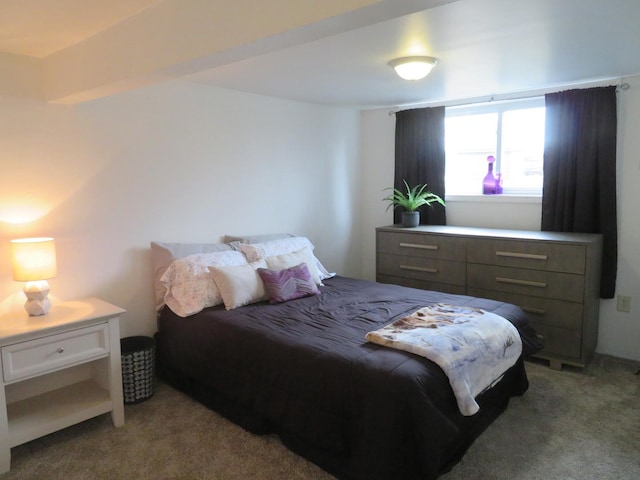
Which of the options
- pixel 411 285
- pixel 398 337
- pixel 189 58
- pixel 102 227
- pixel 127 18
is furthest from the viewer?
pixel 411 285

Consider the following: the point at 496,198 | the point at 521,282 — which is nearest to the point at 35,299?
the point at 521,282

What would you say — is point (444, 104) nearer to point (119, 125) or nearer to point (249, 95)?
point (249, 95)

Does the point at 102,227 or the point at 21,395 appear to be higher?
the point at 102,227

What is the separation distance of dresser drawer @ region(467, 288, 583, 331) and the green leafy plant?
112 cm

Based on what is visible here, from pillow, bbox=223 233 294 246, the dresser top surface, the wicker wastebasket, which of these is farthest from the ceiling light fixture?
the wicker wastebasket

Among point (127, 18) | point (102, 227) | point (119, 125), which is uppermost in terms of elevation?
point (127, 18)

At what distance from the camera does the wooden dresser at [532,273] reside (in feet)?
10.5

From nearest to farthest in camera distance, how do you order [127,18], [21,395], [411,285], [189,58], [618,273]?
[189,58], [127,18], [21,395], [618,273], [411,285]

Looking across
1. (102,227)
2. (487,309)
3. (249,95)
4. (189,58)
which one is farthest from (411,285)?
(189,58)

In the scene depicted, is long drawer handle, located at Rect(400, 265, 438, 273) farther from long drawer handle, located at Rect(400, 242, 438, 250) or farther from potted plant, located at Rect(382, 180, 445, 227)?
potted plant, located at Rect(382, 180, 445, 227)

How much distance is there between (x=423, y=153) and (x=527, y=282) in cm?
164

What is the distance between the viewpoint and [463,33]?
2.28m

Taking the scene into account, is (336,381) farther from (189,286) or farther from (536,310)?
(536,310)

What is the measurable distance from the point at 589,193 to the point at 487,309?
1.51 metres
